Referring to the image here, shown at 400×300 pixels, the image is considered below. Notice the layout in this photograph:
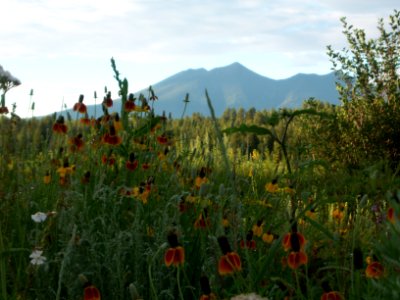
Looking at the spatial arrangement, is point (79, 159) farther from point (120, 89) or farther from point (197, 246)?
point (197, 246)

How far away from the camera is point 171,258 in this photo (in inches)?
87.4

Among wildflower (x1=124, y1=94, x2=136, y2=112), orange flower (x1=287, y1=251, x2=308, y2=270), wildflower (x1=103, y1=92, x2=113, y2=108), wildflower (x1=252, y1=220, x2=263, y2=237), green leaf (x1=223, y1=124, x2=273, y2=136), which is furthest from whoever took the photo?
wildflower (x1=103, y1=92, x2=113, y2=108)

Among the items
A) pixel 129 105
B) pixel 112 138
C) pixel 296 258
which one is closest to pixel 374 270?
pixel 296 258

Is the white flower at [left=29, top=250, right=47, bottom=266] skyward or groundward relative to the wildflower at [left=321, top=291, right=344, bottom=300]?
skyward

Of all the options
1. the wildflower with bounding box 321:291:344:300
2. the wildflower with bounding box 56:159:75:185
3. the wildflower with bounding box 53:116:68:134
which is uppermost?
the wildflower with bounding box 53:116:68:134

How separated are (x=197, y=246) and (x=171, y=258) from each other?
4.08 ft

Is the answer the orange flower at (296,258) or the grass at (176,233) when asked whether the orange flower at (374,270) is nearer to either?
the grass at (176,233)

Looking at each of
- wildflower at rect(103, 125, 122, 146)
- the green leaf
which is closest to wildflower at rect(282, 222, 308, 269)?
the green leaf

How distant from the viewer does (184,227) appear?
3752 mm

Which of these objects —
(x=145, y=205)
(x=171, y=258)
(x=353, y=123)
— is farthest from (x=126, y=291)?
(x=353, y=123)

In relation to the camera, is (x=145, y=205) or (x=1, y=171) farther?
(x=1, y=171)

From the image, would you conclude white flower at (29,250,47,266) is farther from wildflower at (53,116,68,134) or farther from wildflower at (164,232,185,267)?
wildflower at (53,116,68,134)

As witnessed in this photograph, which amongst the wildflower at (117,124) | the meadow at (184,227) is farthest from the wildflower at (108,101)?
the wildflower at (117,124)

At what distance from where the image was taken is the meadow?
2314mm
